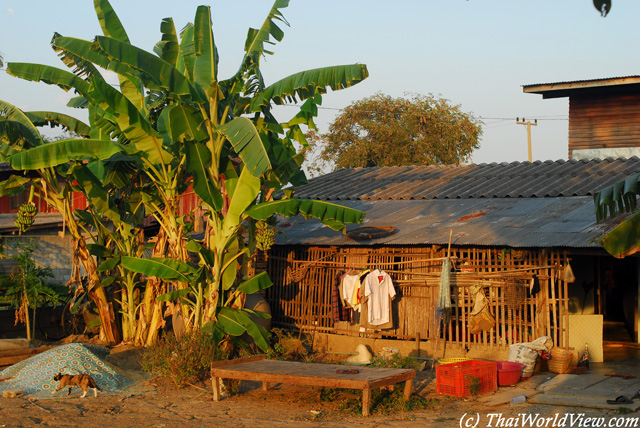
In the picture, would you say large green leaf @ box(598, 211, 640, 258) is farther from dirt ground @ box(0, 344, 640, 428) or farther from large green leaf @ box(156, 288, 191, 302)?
large green leaf @ box(156, 288, 191, 302)

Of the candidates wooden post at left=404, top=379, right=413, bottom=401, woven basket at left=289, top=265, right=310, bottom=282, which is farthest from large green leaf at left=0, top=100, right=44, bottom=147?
wooden post at left=404, top=379, right=413, bottom=401

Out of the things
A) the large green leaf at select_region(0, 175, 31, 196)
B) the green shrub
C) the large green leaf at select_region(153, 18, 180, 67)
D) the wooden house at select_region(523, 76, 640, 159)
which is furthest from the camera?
the wooden house at select_region(523, 76, 640, 159)

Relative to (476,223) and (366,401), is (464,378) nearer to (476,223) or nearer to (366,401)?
(366,401)

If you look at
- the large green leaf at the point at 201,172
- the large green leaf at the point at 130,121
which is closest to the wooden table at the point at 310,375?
Answer: the large green leaf at the point at 201,172

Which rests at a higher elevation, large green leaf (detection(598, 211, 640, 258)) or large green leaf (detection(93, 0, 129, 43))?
large green leaf (detection(93, 0, 129, 43))

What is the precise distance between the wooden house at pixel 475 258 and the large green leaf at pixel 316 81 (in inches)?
115

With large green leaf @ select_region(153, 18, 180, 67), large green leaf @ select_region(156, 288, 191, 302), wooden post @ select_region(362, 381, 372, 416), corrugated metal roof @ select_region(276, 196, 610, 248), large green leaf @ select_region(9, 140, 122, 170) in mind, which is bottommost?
wooden post @ select_region(362, 381, 372, 416)

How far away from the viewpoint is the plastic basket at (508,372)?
9672mm

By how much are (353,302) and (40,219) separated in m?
10.1

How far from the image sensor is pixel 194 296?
1173cm

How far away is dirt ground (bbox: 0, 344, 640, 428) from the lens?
783 cm

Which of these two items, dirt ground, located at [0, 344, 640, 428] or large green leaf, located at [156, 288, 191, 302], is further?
large green leaf, located at [156, 288, 191, 302]

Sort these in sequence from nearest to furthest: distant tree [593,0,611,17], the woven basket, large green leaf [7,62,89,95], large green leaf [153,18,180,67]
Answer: distant tree [593,0,611,17] → large green leaf [7,62,89,95] → large green leaf [153,18,180,67] → the woven basket

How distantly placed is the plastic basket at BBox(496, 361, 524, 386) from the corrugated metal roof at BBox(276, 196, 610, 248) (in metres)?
1.83
